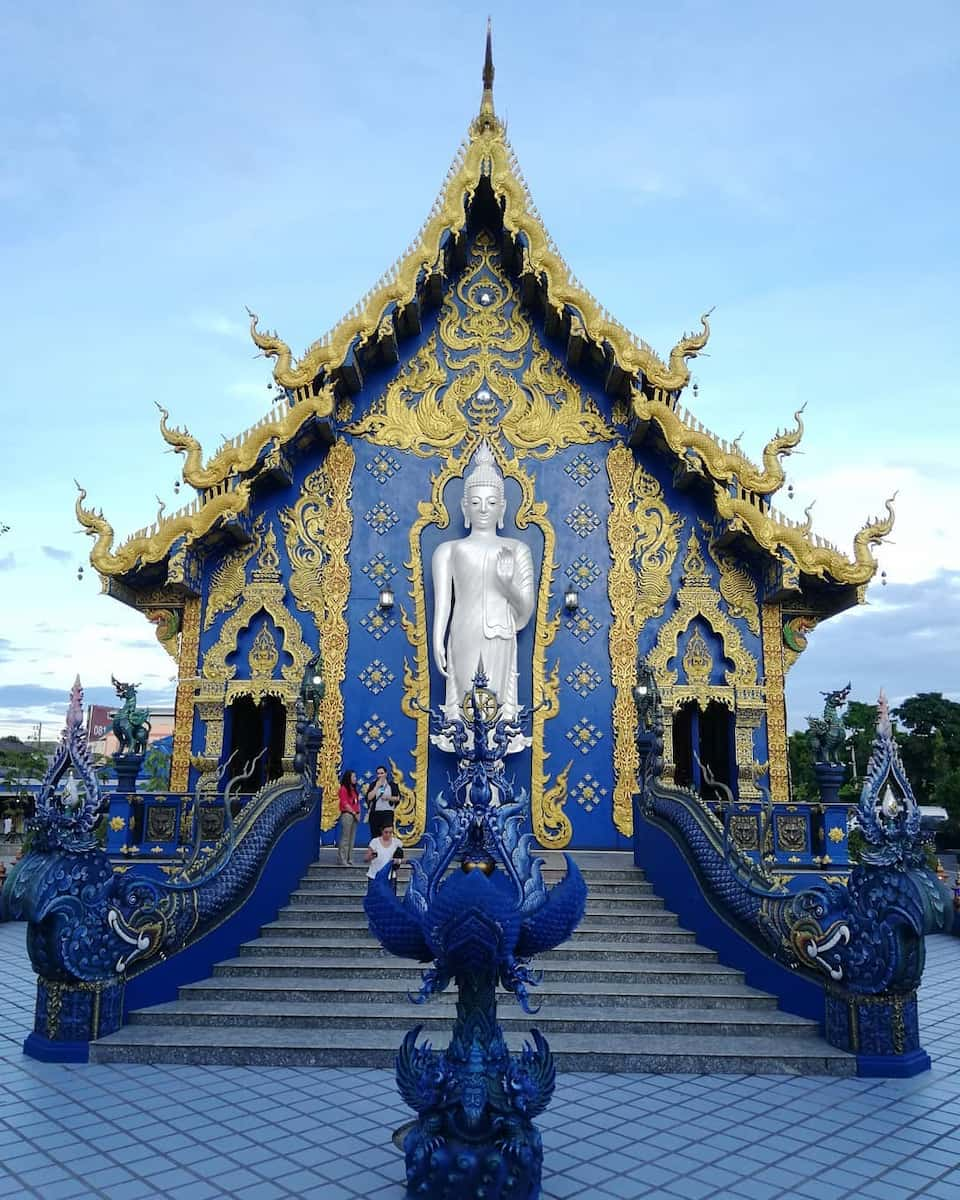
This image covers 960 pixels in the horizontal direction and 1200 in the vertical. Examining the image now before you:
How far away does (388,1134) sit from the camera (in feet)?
14.4

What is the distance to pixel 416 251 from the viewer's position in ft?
33.6

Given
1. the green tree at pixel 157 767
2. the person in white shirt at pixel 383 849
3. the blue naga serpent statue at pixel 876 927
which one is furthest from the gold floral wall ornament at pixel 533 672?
the green tree at pixel 157 767

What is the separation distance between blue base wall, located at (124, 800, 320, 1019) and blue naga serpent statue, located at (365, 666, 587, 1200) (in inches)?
117

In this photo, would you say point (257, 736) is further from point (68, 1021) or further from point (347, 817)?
point (68, 1021)

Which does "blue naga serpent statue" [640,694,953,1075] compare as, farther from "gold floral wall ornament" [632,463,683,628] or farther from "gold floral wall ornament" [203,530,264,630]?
"gold floral wall ornament" [203,530,264,630]

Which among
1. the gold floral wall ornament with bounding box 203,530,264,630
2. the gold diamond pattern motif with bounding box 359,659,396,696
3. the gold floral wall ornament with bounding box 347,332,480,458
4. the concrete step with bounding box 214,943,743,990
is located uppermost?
the gold floral wall ornament with bounding box 347,332,480,458

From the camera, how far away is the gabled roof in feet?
30.9

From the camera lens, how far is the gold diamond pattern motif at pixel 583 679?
1013 cm

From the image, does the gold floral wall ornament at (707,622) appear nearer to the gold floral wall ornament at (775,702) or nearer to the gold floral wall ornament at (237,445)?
the gold floral wall ornament at (775,702)

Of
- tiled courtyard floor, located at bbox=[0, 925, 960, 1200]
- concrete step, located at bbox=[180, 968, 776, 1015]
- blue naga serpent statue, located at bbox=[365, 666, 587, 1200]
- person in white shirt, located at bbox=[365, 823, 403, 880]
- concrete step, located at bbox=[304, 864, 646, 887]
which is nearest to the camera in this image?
blue naga serpent statue, located at bbox=[365, 666, 587, 1200]

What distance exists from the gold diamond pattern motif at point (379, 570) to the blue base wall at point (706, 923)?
388 centimetres

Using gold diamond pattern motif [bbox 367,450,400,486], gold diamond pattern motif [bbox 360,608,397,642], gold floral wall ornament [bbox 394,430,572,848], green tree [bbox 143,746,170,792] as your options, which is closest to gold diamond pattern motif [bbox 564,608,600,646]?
gold floral wall ornament [bbox 394,430,572,848]

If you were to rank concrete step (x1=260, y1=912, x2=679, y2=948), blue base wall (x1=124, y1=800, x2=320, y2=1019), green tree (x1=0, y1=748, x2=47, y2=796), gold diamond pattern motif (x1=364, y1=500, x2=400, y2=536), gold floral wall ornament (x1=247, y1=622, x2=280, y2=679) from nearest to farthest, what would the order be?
blue base wall (x1=124, y1=800, x2=320, y2=1019), concrete step (x1=260, y1=912, x2=679, y2=948), gold floral wall ornament (x1=247, y1=622, x2=280, y2=679), gold diamond pattern motif (x1=364, y1=500, x2=400, y2=536), green tree (x1=0, y1=748, x2=47, y2=796)

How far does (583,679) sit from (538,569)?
4.60 feet
